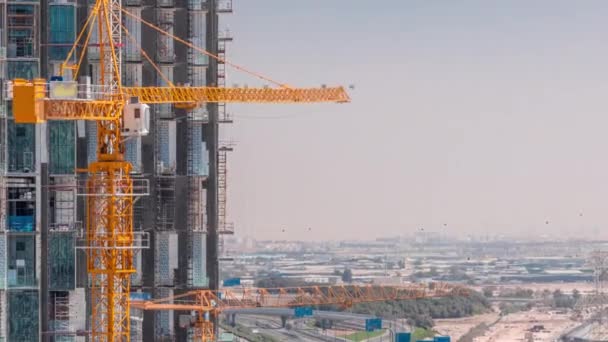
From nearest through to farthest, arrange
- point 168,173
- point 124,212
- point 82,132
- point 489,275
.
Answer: point 124,212 → point 82,132 → point 168,173 → point 489,275

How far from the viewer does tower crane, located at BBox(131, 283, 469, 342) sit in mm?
87188

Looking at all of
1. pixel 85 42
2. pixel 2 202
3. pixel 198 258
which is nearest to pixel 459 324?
pixel 198 258

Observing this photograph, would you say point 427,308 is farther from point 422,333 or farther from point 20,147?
point 20,147

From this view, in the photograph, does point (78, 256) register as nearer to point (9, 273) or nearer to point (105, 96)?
point (9, 273)

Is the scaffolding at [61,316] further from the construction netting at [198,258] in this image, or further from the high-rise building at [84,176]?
the construction netting at [198,258]

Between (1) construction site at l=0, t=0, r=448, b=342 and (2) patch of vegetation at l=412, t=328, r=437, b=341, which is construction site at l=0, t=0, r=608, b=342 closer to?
(1) construction site at l=0, t=0, r=448, b=342

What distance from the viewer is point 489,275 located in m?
191

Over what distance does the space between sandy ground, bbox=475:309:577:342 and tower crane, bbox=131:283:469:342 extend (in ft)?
15.7

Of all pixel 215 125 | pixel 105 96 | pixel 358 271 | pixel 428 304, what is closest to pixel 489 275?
pixel 358 271

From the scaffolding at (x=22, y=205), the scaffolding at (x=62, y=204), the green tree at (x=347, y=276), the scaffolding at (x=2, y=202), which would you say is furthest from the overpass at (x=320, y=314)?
the scaffolding at (x=2, y=202)

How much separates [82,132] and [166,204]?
10890 millimetres

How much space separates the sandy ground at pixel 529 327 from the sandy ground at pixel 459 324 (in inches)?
38.6

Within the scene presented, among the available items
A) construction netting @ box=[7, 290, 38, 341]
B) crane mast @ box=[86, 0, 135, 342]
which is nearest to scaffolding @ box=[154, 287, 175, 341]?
construction netting @ box=[7, 290, 38, 341]

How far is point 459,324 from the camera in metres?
Answer: 152
